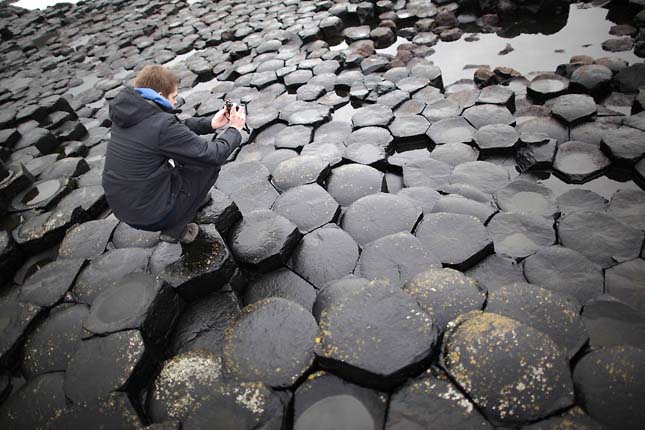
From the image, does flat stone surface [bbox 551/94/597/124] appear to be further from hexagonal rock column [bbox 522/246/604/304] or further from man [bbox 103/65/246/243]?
man [bbox 103/65/246/243]

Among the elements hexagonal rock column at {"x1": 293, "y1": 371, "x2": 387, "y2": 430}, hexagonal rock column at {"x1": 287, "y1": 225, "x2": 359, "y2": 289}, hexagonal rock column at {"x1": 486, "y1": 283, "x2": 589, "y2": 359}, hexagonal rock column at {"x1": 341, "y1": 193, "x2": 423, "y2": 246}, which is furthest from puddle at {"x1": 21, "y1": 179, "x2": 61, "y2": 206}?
hexagonal rock column at {"x1": 486, "y1": 283, "x2": 589, "y2": 359}

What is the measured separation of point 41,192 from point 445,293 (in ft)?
14.4

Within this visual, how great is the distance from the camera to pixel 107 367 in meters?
2.15

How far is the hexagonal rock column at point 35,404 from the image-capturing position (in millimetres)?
2053

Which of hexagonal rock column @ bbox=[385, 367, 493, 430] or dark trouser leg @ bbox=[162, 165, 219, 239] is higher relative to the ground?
dark trouser leg @ bbox=[162, 165, 219, 239]

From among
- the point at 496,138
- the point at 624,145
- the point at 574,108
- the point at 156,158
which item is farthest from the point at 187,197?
the point at 574,108

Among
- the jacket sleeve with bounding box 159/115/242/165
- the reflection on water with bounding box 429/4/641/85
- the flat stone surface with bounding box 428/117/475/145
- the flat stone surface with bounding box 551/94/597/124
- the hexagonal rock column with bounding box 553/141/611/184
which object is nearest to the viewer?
the jacket sleeve with bounding box 159/115/242/165

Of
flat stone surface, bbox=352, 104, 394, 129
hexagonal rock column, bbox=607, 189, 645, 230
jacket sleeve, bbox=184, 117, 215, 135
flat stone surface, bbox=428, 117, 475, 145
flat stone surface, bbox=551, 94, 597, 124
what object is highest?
jacket sleeve, bbox=184, 117, 215, 135

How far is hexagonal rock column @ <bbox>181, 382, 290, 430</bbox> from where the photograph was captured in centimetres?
180

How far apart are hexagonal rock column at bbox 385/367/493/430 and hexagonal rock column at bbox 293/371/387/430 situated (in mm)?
90

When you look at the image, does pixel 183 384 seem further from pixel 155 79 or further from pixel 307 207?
pixel 155 79

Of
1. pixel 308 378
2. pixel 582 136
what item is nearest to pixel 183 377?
pixel 308 378

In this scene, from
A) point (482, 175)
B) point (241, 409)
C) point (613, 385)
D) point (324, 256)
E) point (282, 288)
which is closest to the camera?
point (613, 385)

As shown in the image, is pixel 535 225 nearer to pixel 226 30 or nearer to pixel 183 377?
pixel 183 377
